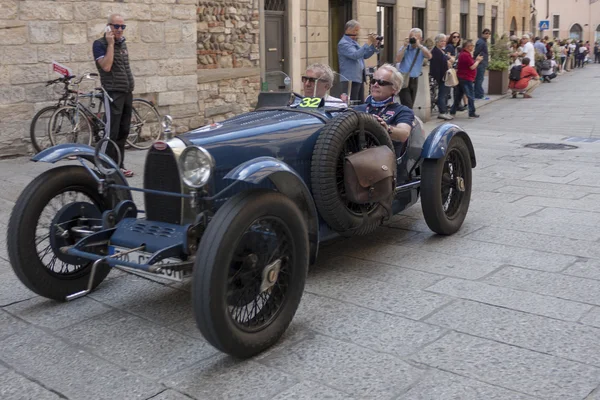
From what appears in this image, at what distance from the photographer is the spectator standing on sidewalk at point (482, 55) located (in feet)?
54.7

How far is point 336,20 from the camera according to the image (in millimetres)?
17969

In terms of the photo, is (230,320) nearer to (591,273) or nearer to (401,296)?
(401,296)

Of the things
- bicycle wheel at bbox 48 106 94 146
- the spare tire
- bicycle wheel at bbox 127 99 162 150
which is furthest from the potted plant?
the spare tire

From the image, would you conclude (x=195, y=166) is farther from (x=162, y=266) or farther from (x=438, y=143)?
(x=438, y=143)

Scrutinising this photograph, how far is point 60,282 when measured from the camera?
14.4 feet

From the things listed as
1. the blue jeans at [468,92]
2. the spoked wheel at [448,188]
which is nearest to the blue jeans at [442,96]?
the blue jeans at [468,92]

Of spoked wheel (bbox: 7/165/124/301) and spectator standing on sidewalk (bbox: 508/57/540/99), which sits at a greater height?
spectator standing on sidewalk (bbox: 508/57/540/99)

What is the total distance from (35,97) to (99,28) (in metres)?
1.38

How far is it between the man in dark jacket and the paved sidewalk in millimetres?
2655

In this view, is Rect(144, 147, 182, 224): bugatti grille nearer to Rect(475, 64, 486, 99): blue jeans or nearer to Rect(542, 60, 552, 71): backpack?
Rect(475, 64, 486, 99): blue jeans

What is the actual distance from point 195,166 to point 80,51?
698 cm

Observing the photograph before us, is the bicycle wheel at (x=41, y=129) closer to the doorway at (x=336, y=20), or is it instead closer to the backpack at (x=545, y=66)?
the doorway at (x=336, y=20)

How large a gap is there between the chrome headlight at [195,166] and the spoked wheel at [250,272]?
0.31 metres

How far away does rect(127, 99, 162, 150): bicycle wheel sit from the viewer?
10.5 metres
